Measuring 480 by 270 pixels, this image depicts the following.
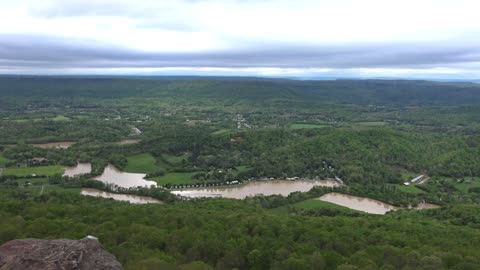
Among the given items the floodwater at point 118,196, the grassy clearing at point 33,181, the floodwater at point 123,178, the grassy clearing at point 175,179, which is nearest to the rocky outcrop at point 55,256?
the floodwater at point 118,196

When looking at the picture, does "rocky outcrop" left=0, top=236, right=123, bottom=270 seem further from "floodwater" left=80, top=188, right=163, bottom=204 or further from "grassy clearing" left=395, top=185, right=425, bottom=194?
"grassy clearing" left=395, top=185, right=425, bottom=194

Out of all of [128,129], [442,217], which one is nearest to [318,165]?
[442,217]

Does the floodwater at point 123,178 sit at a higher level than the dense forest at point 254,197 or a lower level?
lower

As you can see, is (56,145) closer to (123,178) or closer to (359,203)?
(123,178)

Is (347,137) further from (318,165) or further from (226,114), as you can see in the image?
(226,114)

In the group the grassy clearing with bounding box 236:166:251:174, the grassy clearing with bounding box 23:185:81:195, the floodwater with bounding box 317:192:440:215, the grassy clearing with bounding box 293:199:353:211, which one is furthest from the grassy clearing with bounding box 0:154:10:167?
the floodwater with bounding box 317:192:440:215

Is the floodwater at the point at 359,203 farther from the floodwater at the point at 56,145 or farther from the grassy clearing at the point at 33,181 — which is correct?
the floodwater at the point at 56,145
